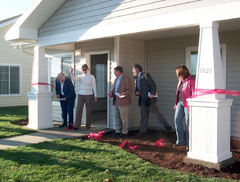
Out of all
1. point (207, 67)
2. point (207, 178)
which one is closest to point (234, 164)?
point (207, 178)

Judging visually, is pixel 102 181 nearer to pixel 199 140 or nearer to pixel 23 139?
pixel 199 140

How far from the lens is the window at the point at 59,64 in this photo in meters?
10.7

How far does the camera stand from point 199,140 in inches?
206

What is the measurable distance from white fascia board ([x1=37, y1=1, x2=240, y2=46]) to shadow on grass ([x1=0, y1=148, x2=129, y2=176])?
294cm

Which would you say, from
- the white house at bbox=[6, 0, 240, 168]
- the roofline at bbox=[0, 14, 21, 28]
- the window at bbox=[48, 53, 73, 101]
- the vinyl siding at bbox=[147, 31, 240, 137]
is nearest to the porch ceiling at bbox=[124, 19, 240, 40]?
the white house at bbox=[6, 0, 240, 168]

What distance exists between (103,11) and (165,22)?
2.07m

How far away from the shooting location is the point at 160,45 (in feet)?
29.2

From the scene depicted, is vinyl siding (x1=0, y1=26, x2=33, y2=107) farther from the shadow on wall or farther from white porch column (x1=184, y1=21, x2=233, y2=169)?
white porch column (x1=184, y1=21, x2=233, y2=169)

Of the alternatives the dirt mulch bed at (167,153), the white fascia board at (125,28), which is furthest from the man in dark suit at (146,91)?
the white fascia board at (125,28)

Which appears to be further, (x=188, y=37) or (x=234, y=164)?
(x=188, y=37)

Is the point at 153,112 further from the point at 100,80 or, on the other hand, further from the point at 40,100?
the point at 100,80

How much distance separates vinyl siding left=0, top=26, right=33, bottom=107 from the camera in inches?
676

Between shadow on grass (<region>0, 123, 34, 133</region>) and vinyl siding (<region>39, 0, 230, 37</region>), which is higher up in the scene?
vinyl siding (<region>39, 0, 230, 37</region>)

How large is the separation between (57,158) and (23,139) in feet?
7.87
